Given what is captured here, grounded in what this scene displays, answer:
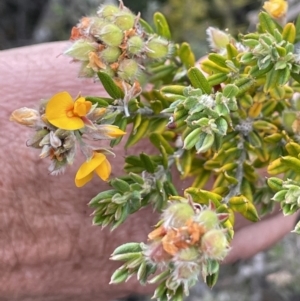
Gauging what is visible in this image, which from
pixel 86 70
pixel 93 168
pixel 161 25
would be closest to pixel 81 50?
pixel 86 70

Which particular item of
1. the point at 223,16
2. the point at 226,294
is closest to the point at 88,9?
the point at 223,16

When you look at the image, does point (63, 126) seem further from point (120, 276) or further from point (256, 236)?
point (256, 236)

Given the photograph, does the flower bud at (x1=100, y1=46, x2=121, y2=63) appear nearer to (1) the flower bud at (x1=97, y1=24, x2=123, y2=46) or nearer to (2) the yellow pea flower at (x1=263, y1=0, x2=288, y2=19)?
(1) the flower bud at (x1=97, y1=24, x2=123, y2=46)

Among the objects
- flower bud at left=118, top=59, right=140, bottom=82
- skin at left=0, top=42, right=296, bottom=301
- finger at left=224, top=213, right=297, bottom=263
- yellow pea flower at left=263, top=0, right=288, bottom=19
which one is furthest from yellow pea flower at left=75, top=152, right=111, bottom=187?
finger at left=224, top=213, right=297, bottom=263

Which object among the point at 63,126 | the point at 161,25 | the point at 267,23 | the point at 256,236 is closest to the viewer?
the point at 63,126

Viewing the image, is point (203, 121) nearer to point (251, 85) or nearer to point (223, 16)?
point (251, 85)

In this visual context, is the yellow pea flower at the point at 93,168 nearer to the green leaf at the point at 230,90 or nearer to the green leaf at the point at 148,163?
the green leaf at the point at 148,163

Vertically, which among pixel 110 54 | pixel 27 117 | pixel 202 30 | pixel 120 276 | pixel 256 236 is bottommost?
pixel 256 236

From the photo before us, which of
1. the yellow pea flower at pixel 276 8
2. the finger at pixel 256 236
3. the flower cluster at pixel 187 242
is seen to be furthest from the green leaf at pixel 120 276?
the finger at pixel 256 236
